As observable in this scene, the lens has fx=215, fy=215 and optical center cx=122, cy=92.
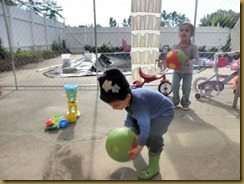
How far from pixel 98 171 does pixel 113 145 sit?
351 millimetres

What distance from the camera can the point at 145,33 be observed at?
4918 millimetres

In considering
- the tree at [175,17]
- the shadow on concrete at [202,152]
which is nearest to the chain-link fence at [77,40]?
the tree at [175,17]

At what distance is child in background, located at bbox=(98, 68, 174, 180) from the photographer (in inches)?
66.5

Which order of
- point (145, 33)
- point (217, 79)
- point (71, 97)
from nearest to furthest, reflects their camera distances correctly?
point (71, 97)
point (217, 79)
point (145, 33)

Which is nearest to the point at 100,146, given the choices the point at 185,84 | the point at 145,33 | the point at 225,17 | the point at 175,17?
the point at 185,84

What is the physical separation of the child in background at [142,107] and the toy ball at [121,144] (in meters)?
0.06

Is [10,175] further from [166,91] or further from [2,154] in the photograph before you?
[166,91]

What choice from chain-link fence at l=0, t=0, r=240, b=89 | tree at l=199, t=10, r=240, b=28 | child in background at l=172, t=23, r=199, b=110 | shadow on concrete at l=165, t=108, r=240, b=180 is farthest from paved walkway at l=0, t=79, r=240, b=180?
chain-link fence at l=0, t=0, r=240, b=89

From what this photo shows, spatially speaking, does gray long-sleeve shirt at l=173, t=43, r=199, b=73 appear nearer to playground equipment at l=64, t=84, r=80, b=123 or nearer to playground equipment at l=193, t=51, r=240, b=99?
playground equipment at l=193, t=51, r=240, b=99

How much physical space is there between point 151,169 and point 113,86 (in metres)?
0.87

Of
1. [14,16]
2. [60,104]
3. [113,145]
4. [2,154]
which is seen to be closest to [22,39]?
[14,16]

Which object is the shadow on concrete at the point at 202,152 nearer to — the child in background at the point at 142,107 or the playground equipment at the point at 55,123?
the child in background at the point at 142,107

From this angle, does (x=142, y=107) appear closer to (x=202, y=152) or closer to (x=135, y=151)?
(x=135, y=151)

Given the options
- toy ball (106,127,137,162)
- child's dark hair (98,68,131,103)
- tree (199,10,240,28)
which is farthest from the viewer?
tree (199,10,240,28)
